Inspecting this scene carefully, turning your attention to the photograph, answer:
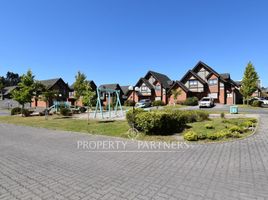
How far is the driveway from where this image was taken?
410 centimetres

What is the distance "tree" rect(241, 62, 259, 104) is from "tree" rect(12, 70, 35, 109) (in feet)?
115

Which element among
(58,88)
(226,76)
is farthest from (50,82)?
(226,76)

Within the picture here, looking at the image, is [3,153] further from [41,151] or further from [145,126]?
[145,126]

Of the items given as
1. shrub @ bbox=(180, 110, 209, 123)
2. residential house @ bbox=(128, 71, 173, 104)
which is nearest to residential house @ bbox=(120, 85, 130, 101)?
residential house @ bbox=(128, 71, 173, 104)

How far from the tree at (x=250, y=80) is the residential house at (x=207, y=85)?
4.65m

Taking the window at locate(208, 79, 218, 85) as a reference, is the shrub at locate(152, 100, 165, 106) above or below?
below

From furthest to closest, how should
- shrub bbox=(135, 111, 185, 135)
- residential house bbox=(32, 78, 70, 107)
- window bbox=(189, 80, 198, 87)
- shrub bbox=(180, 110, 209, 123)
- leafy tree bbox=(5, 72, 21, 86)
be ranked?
leafy tree bbox=(5, 72, 21, 86) < residential house bbox=(32, 78, 70, 107) < window bbox=(189, 80, 198, 87) < shrub bbox=(180, 110, 209, 123) < shrub bbox=(135, 111, 185, 135)

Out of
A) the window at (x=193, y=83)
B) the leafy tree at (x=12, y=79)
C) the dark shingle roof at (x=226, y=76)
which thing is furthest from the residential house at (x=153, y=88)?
the leafy tree at (x=12, y=79)

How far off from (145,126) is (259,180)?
6.73 metres

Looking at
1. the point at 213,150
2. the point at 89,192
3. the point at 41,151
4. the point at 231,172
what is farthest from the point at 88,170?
the point at 213,150

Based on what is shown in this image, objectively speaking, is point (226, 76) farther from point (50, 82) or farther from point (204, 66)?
point (50, 82)

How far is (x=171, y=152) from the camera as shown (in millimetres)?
7480

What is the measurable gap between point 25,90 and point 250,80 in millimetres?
36342

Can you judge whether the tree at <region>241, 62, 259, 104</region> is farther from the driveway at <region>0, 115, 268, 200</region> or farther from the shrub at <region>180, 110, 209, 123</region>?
the driveway at <region>0, 115, 268, 200</region>
